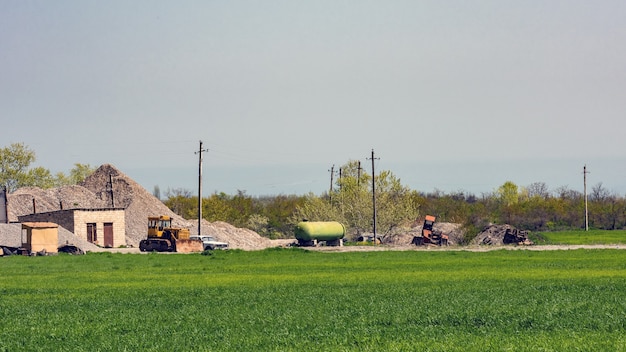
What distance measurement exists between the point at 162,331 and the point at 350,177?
4242 inches

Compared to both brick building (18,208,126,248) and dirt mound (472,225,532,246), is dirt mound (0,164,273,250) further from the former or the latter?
dirt mound (472,225,532,246)

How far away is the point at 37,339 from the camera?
26203mm

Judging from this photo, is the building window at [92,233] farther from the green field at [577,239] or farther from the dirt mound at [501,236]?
the green field at [577,239]

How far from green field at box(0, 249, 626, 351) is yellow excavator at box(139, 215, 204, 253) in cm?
2522

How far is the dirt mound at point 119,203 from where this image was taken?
109188mm

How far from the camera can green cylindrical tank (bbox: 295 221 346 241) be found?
318 feet

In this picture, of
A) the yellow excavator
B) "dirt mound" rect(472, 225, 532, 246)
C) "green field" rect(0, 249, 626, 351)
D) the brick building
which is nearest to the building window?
→ the brick building

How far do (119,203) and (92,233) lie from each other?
20499 mm

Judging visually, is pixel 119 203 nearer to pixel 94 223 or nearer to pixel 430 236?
pixel 94 223

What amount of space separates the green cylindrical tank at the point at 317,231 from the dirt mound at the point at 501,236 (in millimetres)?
14410

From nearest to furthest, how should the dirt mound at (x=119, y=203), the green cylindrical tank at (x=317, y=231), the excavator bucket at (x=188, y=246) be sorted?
the excavator bucket at (x=188, y=246) < the green cylindrical tank at (x=317, y=231) < the dirt mound at (x=119, y=203)

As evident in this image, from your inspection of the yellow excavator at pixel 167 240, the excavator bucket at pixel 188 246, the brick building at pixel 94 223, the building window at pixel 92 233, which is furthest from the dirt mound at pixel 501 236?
the building window at pixel 92 233

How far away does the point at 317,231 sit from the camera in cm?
9731

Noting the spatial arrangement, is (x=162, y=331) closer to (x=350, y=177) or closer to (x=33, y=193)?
(x=33, y=193)
